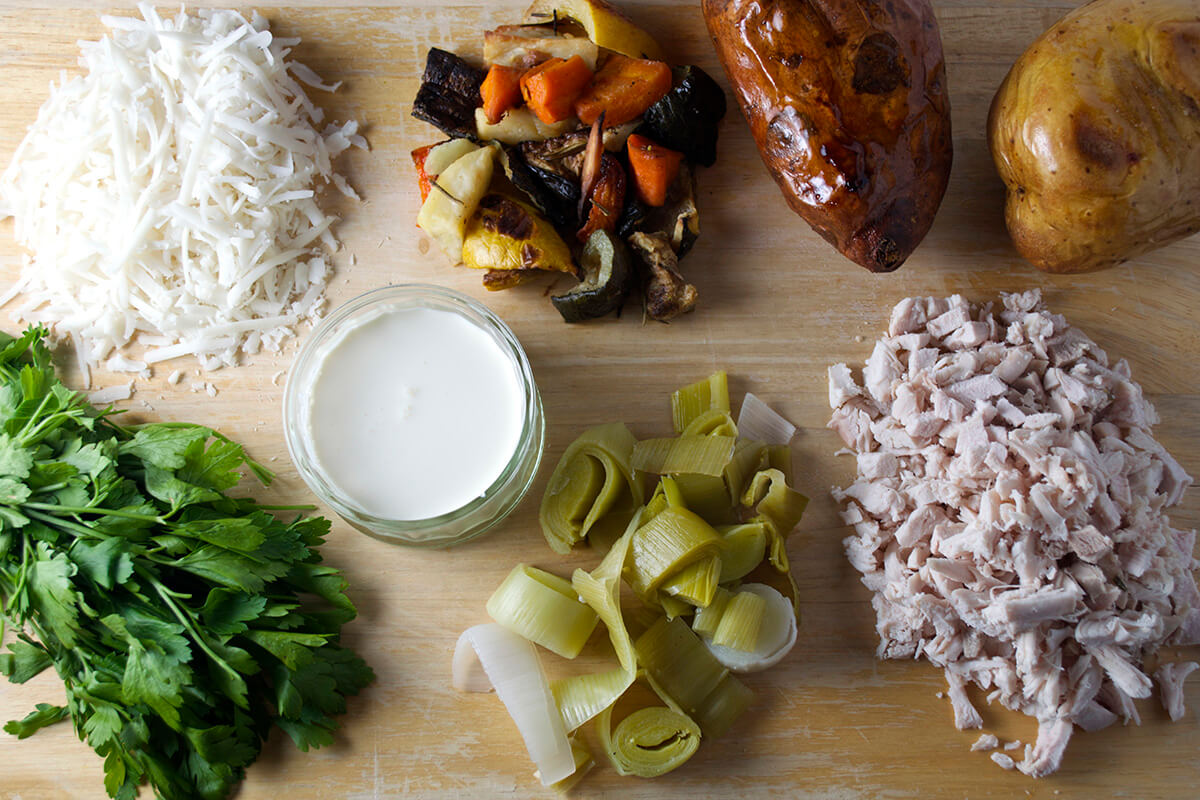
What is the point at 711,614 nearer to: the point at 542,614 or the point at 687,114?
the point at 542,614

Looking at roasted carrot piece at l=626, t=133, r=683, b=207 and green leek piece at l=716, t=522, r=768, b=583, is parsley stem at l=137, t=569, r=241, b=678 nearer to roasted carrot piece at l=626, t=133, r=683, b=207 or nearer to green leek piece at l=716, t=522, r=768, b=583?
green leek piece at l=716, t=522, r=768, b=583

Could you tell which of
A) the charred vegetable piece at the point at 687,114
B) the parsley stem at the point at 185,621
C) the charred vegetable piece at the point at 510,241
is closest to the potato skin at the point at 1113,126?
the charred vegetable piece at the point at 687,114

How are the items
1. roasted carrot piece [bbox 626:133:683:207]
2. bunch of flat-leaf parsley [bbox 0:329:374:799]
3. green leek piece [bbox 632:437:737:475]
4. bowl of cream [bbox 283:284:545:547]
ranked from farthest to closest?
roasted carrot piece [bbox 626:133:683:207] → green leek piece [bbox 632:437:737:475] → bowl of cream [bbox 283:284:545:547] → bunch of flat-leaf parsley [bbox 0:329:374:799]

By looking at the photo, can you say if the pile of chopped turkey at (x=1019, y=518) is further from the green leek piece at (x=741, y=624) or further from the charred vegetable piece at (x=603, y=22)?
the charred vegetable piece at (x=603, y=22)

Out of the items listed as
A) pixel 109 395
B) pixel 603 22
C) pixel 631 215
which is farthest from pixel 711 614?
pixel 109 395

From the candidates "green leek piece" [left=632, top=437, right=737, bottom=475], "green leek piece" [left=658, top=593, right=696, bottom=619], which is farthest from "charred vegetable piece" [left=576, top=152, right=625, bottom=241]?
"green leek piece" [left=658, top=593, right=696, bottom=619]
